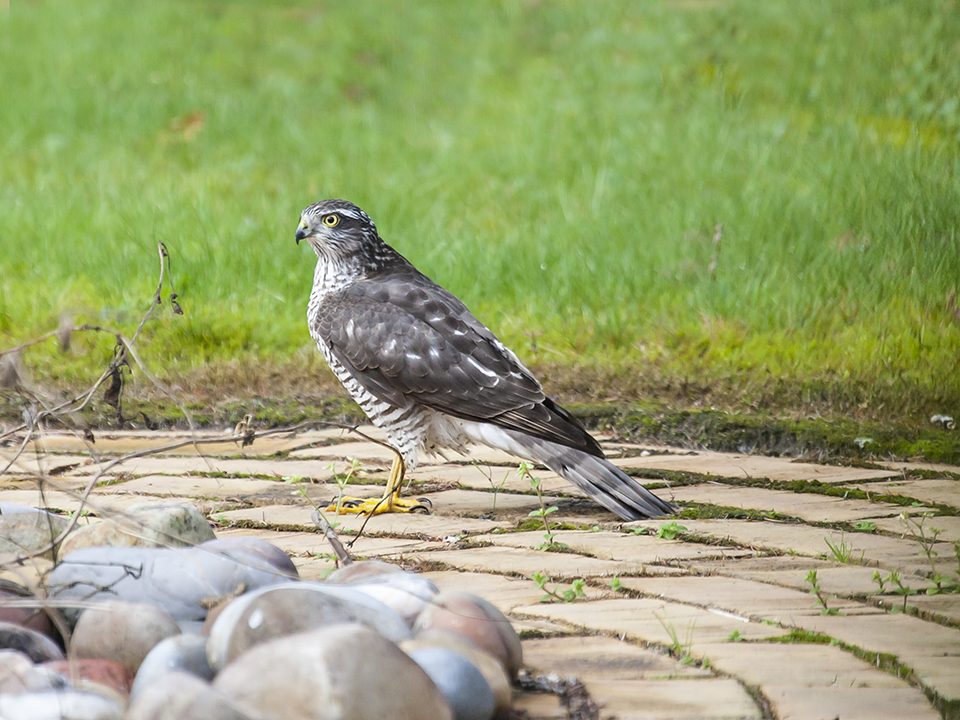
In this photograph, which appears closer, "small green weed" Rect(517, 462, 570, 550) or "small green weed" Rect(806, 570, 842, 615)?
"small green weed" Rect(806, 570, 842, 615)

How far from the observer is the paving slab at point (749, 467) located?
12.2 ft

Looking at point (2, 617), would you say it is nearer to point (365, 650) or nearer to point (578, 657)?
point (365, 650)

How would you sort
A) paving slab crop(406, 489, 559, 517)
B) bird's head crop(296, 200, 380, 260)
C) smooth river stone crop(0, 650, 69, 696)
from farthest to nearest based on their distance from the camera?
1. bird's head crop(296, 200, 380, 260)
2. paving slab crop(406, 489, 559, 517)
3. smooth river stone crop(0, 650, 69, 696)

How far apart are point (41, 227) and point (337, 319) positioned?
3897 millimetres

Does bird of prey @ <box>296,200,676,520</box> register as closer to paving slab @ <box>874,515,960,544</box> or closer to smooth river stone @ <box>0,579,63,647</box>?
paving slab @ <box>874,515,960,544</box>

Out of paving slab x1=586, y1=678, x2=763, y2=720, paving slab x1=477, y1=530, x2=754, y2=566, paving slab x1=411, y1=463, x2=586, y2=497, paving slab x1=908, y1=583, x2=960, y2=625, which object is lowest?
paving slab x1=411, y1=463, x2=586, y2=497

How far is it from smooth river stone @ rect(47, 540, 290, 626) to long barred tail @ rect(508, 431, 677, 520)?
1.34m

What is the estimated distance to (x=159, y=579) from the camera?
2262 mm

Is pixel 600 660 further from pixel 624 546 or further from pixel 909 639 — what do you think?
pixel 624 546

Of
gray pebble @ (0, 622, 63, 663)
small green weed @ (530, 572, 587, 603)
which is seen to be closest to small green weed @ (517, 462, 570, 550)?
small green weed @ (530, 572, 587, 603)

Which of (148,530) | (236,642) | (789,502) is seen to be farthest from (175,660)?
(789,502)

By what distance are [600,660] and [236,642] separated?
2.34 ft

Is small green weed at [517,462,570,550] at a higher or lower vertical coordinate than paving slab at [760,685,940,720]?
lower

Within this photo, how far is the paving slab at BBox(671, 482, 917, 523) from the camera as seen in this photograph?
127 inches
